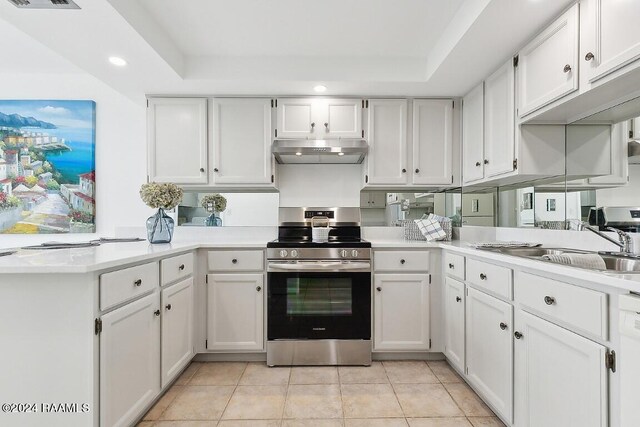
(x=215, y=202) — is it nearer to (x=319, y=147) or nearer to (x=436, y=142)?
(x=319, y=147)

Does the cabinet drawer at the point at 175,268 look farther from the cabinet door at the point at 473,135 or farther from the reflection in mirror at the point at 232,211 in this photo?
the cabinet door at the point at 473,135

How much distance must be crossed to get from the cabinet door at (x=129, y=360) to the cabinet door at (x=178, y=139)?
1337 millimetres

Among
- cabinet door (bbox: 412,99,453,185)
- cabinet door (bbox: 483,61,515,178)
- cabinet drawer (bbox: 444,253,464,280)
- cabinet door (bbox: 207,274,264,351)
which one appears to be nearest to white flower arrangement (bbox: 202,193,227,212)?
cabinet door (bbox: 207,274,264,351)

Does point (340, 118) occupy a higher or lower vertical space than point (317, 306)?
higher

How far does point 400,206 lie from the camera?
3158mm

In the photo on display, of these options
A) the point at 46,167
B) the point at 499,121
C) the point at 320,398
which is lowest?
the point at 320,398

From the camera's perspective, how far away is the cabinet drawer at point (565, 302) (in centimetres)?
110

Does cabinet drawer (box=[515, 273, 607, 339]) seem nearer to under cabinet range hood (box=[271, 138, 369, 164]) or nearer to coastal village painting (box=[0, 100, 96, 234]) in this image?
under cabinet range hood (box=[271, 138, 369, 164])

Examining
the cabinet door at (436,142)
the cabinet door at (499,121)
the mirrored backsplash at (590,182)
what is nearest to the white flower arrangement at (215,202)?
the cabinet door at (436,142)

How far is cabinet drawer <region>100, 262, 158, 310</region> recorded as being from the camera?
1370 millimetres

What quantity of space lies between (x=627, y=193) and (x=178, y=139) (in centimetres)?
306

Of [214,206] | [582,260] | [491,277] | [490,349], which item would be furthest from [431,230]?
[214,206]

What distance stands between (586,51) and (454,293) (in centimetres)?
154

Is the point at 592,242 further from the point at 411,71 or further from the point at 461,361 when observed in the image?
the point at 411,71
